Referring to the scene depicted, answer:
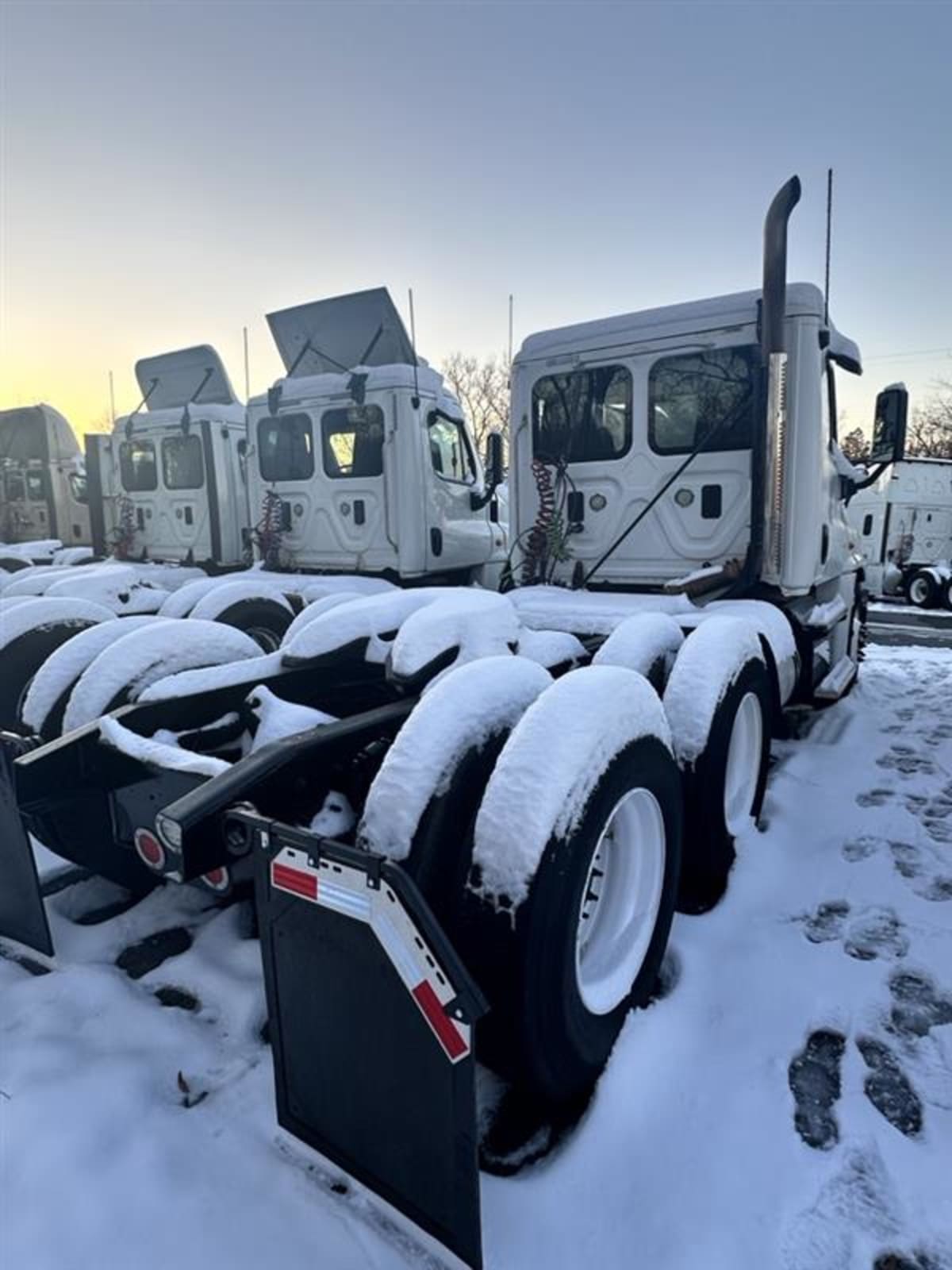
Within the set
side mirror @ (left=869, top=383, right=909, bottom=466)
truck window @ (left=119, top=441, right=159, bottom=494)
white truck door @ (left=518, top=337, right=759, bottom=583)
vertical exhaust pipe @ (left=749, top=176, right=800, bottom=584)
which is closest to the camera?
vertical exhaust pipe @ (left=749, top=176, right=800, bottom=584)

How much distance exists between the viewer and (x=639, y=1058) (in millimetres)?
2191

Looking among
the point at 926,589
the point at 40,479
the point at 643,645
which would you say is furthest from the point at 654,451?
the point at 926,589

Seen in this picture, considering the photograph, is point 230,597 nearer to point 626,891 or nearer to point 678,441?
point 678,441

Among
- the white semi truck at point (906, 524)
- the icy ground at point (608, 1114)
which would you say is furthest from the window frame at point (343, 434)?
the white semi truck at point (906, 524)

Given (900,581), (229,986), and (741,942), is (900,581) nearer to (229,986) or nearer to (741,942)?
(741,942)

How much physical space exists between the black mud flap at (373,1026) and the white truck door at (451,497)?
547cm

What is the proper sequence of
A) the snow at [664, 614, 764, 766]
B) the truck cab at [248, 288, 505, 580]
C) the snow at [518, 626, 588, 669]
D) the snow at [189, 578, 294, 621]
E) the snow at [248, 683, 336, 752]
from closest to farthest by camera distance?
1. the snow at [248, 683, 336, 752]
2. the snow at [664, 614, 764, 766]
3. the snow at [518, 626, 588, 669]
4. the snow at [189, 578, 294, 621]
5. the truck cab at [248, 288, 505, 580]

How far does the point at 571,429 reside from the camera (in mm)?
5168

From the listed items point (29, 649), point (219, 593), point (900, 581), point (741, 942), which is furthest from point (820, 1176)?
point (900, 581)

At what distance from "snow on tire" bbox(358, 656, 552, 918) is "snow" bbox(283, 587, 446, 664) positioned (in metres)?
0.98

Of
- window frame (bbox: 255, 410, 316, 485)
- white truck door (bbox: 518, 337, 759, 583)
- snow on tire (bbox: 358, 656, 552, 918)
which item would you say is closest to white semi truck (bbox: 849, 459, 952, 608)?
window frame (bbox: 255, 410, 316, 485)

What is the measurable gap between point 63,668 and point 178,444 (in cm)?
635

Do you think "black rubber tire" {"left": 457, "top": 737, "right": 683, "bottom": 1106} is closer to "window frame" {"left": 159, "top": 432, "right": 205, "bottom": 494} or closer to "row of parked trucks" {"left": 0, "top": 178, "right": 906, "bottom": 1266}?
"row of parked trucks" {"left": 0, "top": 178, "right": 906, "bottom": 1266}

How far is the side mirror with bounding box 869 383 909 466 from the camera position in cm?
524
